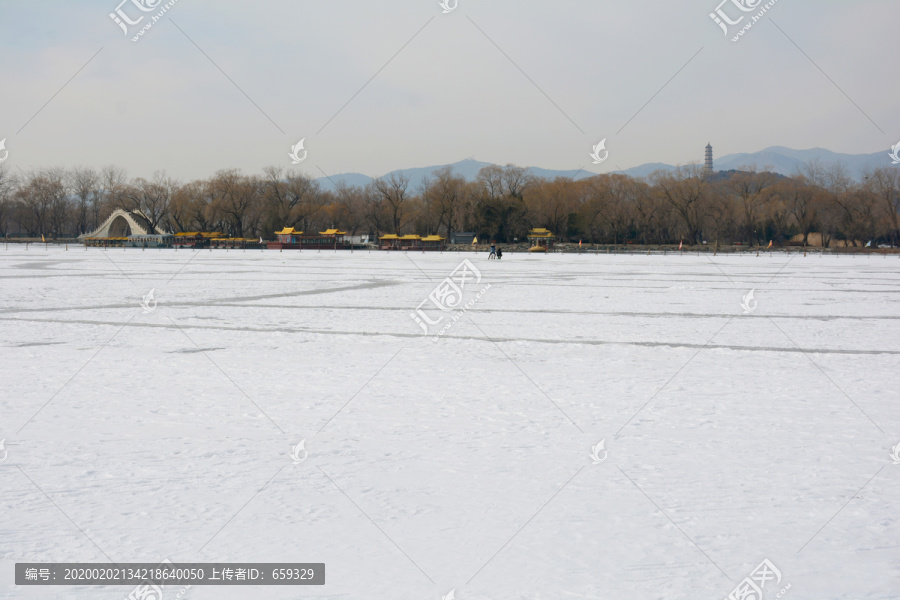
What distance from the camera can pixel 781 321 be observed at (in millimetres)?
15258

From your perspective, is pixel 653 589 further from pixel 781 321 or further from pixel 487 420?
pixel 781 321

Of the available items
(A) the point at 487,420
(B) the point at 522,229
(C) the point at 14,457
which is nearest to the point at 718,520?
(A) the point at 487,420

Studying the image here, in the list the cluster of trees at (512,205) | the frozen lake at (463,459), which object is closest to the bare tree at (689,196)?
the cluster of trees at (512,205)

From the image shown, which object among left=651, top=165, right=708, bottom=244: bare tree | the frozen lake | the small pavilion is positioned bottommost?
Result: the frozen lake

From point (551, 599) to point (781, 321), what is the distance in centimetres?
1330

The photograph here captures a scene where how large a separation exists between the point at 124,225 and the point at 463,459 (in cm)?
11799

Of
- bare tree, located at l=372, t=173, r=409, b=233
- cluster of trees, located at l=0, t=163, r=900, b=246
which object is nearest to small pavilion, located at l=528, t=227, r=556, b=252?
cluster of trees, located at l=0, t=163, r=900, b=246

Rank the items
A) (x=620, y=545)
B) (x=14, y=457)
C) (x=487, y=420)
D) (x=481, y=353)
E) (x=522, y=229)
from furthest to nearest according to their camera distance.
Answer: (x=522, y=229) < (x=481, y=353) < (x=487, y=420) < (x=14, y=457) < (x=620, y=545)

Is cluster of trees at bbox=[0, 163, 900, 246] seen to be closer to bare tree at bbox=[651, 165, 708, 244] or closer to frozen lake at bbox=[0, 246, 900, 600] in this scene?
bare tree at bbox=[651, 165, 708, 244]

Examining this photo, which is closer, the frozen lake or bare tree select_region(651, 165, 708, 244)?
the frozen lake

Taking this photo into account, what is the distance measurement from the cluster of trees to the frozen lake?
8818 cm

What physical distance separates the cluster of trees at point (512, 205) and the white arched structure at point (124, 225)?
7.26 meters

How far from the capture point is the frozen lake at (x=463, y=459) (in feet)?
13.3

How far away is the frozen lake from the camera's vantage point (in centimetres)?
406
